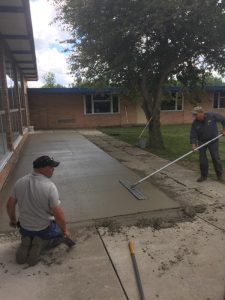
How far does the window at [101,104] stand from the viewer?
75.2ft

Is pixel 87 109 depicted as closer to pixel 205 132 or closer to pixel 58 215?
pixel 205 132

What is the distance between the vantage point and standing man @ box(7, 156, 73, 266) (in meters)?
3.46

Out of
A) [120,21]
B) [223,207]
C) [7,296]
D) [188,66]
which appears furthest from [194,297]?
[188,66]

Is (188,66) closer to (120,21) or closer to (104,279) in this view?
(120,21)

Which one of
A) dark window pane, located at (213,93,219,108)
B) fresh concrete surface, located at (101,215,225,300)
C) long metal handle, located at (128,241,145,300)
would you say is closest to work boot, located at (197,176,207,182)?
fresh concrete surface, located at (101,215,225,300)

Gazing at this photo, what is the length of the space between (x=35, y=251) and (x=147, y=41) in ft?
30.2

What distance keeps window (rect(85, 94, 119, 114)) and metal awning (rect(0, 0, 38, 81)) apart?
1032 cm

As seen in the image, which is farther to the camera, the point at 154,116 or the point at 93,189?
the point at 154,116

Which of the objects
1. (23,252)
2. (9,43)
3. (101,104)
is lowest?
(23,252)

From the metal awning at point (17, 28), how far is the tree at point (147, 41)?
5.20 feet

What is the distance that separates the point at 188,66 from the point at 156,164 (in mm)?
5879

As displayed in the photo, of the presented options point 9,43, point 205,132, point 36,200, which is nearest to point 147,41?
point 9,43

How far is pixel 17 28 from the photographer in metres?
8.31

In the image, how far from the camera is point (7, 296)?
2.91 metres
